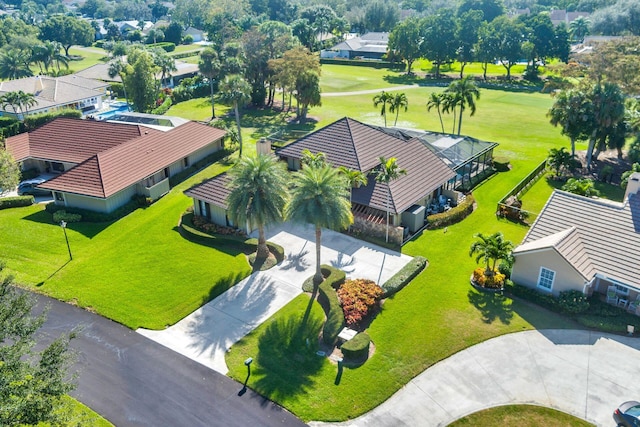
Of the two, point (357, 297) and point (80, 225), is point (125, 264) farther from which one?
point (357, 297)

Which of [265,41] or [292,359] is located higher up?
[265,41]

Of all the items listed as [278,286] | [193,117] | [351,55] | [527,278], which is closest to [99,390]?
[278,286]

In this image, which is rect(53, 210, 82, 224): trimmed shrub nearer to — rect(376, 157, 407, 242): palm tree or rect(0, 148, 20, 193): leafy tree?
rect(0, 148, 20, 193): leafy tree

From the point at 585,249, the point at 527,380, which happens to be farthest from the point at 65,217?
the point at 585,249

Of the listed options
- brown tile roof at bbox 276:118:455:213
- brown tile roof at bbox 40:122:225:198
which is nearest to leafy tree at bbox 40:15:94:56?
brown tile roof at bbox 40:122:225:198

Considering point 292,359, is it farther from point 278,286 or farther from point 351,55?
point 351,55

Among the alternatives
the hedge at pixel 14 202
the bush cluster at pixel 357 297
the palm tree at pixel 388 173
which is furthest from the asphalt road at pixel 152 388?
the hedge at pixel 14 202
